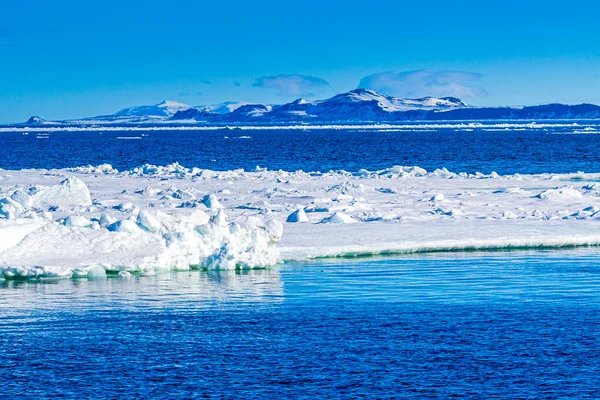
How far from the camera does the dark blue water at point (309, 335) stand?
8422 millimetres

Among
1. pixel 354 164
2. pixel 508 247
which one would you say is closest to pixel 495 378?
pixel 508 247

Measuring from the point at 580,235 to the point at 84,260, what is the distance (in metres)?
8.85

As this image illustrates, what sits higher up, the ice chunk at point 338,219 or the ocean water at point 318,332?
the ice chunk at point 338,219

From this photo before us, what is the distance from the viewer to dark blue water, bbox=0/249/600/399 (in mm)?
8422

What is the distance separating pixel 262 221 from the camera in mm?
16609

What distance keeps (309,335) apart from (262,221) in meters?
6.51

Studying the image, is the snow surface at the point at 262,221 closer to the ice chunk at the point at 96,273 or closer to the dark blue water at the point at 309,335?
the ice chunk at the point at 96,273

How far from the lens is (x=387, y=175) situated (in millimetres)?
34469

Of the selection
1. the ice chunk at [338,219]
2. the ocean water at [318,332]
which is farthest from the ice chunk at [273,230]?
the ice chunk at [338,219]

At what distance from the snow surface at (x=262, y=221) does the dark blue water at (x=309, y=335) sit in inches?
18.1

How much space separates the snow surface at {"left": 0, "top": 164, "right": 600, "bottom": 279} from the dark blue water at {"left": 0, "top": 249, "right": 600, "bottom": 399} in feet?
1.51

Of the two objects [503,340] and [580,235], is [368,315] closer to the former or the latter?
[503,340]

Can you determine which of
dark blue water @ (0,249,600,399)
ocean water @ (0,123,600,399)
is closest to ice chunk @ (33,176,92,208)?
ocean water @ (0,123,600,399)

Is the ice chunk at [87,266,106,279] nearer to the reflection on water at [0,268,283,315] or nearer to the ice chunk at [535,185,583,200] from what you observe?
the reflection on water at [0,268,283,315]
